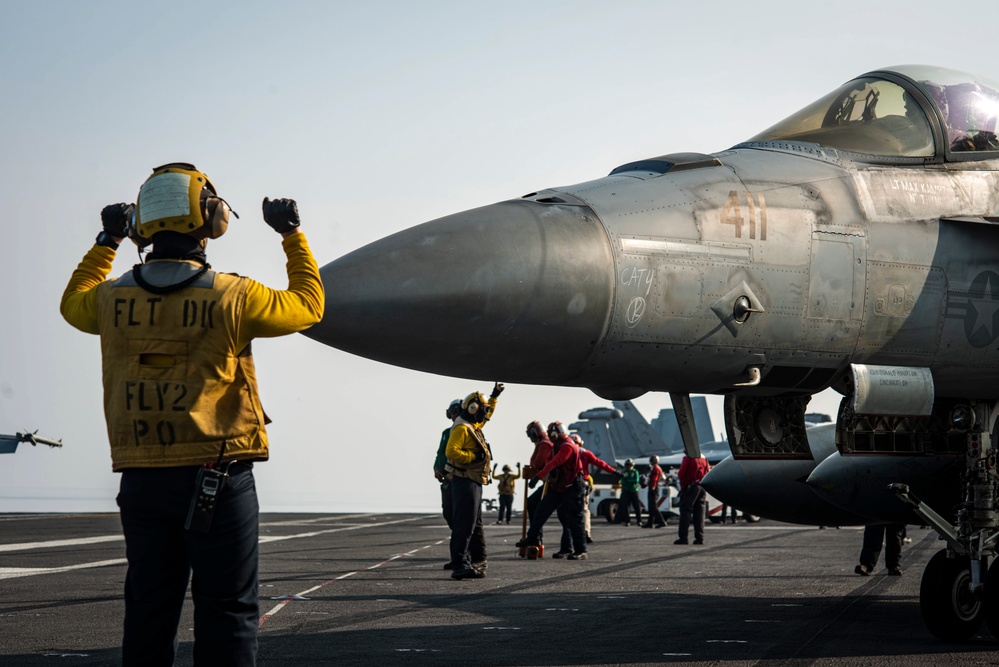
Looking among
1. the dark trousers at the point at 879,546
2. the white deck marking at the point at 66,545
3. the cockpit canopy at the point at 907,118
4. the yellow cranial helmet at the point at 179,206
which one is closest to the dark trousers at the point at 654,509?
the white deck marking at the point at 66,545

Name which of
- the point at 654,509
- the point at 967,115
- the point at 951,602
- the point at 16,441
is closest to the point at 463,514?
the point at 951,602

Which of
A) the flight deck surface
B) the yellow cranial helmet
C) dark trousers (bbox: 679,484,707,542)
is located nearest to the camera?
the yellow cranial helmet

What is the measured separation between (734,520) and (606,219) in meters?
30.2

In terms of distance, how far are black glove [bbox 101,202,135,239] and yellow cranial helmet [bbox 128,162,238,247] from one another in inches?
9.9

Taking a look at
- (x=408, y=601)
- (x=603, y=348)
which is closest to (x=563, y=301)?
(x=603, y=348)

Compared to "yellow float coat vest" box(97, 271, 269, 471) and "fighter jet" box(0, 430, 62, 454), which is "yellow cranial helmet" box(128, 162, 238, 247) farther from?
"fighter jet" box(0, 430, 62, 454)

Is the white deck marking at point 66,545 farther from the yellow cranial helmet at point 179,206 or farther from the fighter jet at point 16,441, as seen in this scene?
the fighter jet at point 16,441

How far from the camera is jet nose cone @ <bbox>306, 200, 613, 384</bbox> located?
5.62m

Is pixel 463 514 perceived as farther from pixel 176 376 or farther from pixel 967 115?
pixel 176 376

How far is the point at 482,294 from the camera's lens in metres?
5.79

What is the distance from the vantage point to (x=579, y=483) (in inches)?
661

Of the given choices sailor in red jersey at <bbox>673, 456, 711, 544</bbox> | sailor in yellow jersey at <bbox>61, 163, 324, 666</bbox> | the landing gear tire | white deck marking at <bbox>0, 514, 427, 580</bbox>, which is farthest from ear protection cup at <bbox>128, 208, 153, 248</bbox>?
sailor in red jersey at <bbox>673, 456, 711, 544</bbox>

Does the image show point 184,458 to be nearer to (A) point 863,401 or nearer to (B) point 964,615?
(A) point 863,401

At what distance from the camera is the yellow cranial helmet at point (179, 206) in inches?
185
